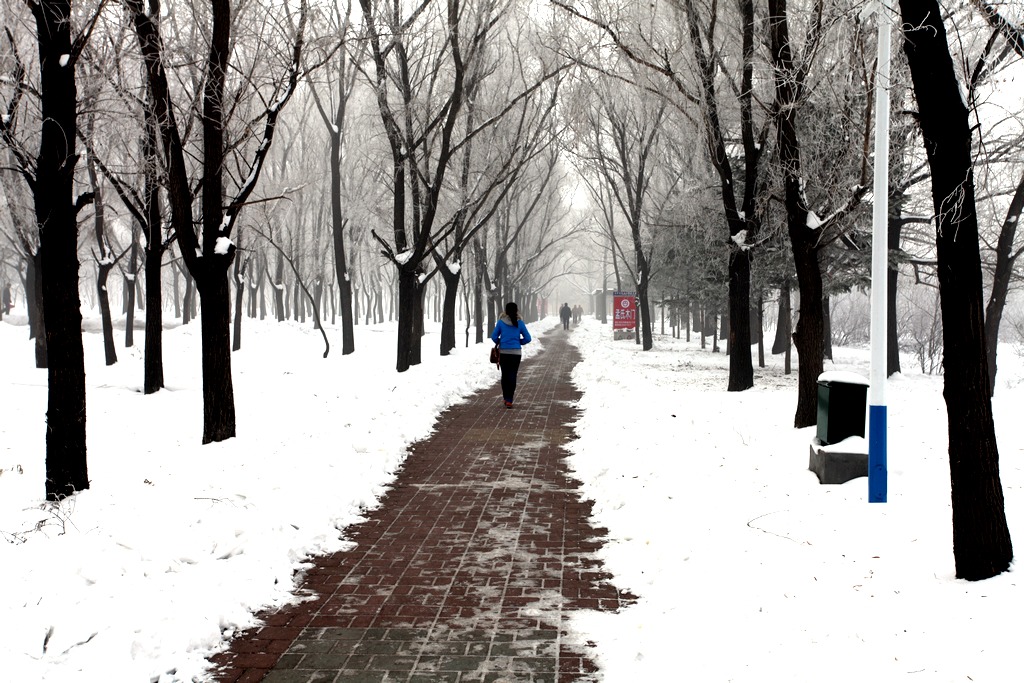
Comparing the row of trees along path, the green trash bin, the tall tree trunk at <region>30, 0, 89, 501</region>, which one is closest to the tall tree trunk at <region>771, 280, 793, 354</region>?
the row of trees along path

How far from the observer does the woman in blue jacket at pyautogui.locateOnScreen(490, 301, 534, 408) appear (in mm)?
15219

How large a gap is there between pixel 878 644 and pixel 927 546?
143 cm

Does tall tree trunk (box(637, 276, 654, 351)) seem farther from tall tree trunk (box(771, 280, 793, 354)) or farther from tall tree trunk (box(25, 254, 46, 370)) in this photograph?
tall tree trunk (box(25, 254, 46, 370))

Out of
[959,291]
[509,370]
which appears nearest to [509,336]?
[509,370]

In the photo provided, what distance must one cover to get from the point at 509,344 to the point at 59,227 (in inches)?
343

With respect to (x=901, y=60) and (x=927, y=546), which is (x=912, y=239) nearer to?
(x=901, y=60)

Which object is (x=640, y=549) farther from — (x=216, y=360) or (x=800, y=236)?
(x=800, y=236)

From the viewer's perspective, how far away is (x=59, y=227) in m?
7.79

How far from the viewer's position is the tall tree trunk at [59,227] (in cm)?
769

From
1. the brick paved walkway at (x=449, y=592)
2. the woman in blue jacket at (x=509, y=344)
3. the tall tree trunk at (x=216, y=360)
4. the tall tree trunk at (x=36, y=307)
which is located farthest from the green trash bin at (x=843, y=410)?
the tall tree trunk at (x=36, y=307)

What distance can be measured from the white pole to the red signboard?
36841 millimetres

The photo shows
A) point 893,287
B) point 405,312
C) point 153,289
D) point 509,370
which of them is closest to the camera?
point 509,370

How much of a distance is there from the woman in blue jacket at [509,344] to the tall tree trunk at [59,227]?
821 cm

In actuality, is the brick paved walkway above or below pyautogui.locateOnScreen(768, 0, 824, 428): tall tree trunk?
below
